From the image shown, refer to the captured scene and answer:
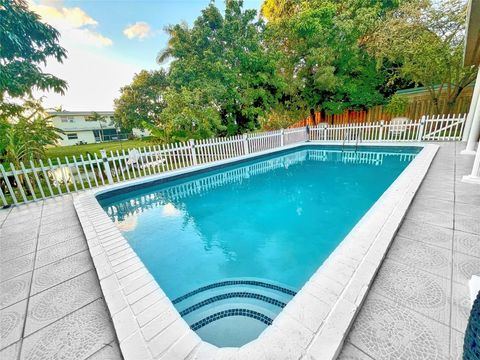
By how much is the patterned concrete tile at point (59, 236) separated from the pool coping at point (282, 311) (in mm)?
728

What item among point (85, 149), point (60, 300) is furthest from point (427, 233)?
point (85, 149)

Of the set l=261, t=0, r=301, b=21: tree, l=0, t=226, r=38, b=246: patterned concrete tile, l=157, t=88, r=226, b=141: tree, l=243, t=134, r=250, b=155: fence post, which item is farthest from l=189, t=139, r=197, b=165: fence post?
l=261, t=0, r=301, b=21: tree

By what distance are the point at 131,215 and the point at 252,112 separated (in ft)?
26.4

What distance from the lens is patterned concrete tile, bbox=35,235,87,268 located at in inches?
99.8

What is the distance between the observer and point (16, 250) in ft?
9.41

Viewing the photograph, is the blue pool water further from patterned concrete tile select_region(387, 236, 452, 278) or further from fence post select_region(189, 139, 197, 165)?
patterned concrete tile select_region(387, 236, 452, 278)

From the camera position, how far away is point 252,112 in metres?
10.8

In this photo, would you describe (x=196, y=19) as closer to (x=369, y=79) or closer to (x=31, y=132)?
(x=31, y=132)

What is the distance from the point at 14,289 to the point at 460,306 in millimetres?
4033

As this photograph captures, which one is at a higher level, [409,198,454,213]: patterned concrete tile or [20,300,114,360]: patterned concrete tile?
[20,300,114,360]: patterned concrete tile

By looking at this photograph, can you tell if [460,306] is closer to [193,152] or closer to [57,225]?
[57,225]

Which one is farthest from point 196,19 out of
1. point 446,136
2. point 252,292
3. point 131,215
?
point 446,136

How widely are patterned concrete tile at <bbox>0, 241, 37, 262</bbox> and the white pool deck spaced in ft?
0.05

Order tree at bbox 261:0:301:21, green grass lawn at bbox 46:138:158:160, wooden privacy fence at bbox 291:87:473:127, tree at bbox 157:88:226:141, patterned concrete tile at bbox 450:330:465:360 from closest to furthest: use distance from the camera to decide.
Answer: patterned concrete tile at bbox 450:330:465:360
tree at bbox 157:88:226:141
wooden privacy fence at bbox 291:87:473:127
tree at bbox 261:0:301:21
green grass lawn at bbox 46:138:158:160
